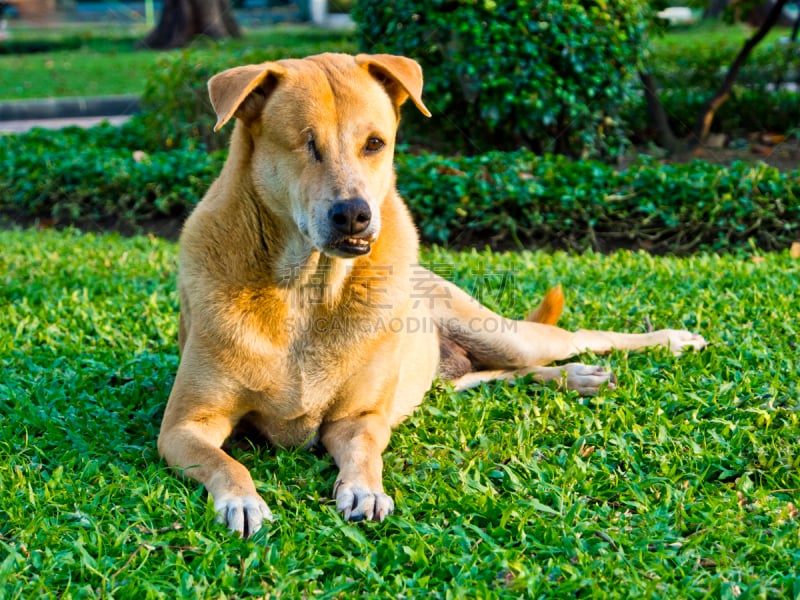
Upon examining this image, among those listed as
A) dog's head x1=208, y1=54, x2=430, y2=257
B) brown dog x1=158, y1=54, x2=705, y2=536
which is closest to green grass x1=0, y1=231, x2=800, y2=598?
brown dog x1=158, y1=54, x2=705, y2=536

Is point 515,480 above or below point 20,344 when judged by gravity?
above

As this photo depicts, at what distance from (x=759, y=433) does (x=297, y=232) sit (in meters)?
2.02

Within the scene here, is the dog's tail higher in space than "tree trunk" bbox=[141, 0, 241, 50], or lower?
higher

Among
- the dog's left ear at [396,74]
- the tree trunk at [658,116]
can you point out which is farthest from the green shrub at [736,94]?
the dog's left ear at [396,74]

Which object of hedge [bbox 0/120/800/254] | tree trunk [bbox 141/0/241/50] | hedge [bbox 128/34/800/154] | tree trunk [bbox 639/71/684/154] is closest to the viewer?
hedge [bbox 0/120/800/254]

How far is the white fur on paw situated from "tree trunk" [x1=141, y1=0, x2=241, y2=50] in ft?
55.3

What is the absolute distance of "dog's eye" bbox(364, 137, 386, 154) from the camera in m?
3.45

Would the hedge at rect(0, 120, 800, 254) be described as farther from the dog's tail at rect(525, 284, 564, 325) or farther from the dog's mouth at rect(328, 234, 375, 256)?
the dog's mouth at rect(328, 234, 375, 256)

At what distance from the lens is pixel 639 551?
9.32 ft

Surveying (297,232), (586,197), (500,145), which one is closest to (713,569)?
(297,232)

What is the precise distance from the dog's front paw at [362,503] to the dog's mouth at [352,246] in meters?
0.84

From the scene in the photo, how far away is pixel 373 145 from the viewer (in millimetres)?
3475

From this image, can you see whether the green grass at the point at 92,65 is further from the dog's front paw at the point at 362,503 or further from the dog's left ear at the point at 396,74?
the dog's front paw at the point at 362,503

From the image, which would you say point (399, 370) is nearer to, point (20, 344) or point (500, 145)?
point (20, 344)
